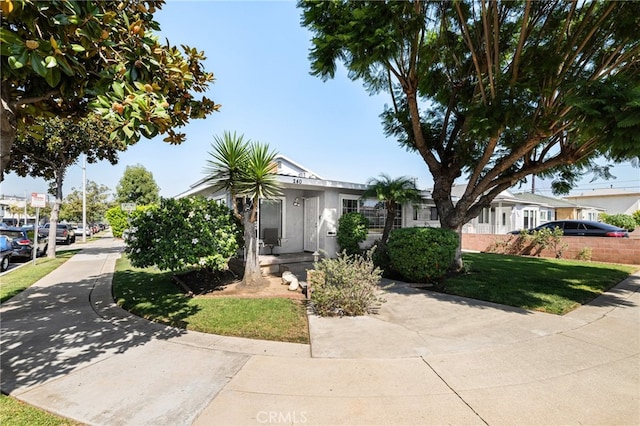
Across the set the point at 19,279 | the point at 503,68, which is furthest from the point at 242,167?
the point at 19,279

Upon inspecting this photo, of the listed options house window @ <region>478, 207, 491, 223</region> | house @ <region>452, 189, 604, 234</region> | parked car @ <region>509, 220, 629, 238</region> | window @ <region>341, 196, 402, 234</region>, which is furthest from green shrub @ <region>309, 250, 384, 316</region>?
house window @ <region>478, 207, 491, 223</region>

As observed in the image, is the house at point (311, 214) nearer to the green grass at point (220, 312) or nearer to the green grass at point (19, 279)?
the green grass at point (220, 312)

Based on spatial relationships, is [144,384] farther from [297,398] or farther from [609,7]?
[609,7]

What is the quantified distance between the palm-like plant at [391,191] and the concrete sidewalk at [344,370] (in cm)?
486

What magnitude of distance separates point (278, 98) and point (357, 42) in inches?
212

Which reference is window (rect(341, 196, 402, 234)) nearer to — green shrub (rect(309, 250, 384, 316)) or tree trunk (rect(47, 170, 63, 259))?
green shrub (rect(309, 250, 384, 316))

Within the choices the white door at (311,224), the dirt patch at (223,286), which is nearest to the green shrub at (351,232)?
the white door at (311,224)

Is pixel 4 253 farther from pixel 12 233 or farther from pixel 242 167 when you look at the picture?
pixel 242 167

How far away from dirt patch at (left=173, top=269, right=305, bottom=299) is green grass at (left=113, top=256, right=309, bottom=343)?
337 millimetres

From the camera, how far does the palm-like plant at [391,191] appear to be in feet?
32.3

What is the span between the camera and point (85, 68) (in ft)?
10.5

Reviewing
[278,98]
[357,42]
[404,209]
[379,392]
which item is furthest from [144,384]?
[404,209]

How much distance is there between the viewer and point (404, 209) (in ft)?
42.8

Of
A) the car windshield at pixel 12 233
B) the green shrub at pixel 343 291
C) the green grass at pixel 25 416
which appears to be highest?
the car windshield at pixel 12 233
